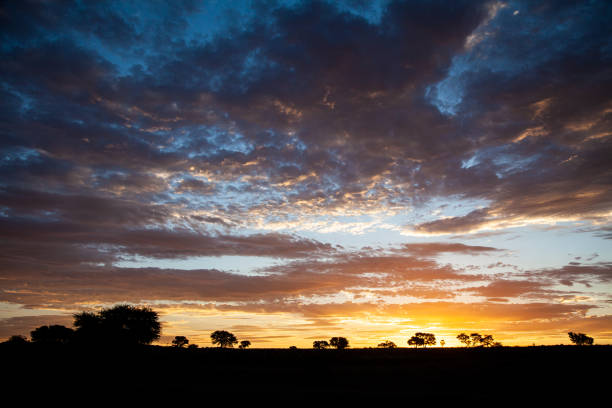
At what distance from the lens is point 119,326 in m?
83.0

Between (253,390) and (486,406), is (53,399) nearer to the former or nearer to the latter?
(253,390)

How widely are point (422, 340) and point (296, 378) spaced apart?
5584 inches

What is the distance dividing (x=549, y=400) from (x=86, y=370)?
193 ft

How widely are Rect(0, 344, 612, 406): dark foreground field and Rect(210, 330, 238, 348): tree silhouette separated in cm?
10005

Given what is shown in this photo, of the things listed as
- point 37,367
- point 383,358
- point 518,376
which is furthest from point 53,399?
point 383,358

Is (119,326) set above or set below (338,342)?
above

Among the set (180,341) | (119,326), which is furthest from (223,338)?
(119,326)

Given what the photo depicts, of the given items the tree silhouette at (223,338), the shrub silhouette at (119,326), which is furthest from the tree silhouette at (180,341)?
the shrub silhouette at (119,326)

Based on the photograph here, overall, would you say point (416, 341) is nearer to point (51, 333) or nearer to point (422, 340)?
point (422, 340)

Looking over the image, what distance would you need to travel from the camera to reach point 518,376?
153 feet

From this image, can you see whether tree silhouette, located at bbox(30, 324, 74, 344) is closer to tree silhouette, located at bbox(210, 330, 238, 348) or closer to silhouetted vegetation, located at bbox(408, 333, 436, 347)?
tree silhouette, located at bbox(210, 330, 238, 348)

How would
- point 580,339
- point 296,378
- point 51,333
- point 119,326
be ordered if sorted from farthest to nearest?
point 580,339
point 51,333
point 119,326
point 296,378

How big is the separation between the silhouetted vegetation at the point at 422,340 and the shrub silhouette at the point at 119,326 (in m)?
130

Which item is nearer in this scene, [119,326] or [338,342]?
[119,326]
